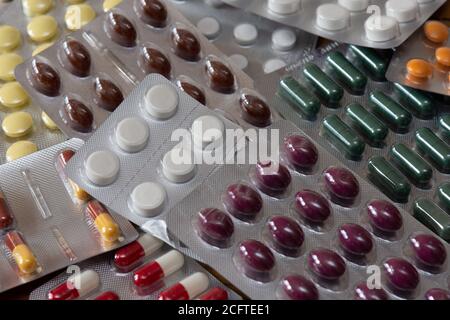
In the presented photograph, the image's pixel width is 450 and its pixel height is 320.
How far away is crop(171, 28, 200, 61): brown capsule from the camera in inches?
40.9

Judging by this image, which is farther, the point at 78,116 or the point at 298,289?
the point at 78,116

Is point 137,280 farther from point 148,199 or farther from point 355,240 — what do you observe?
point 355,240

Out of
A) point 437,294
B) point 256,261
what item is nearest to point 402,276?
point 437,294

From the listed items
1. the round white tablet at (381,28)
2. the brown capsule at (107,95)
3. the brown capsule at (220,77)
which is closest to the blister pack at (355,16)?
the round white tablet at (381,28)

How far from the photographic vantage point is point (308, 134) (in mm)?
1004

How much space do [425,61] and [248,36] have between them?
0.80 ft

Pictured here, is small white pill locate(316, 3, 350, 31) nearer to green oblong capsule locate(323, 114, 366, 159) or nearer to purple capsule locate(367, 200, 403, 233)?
green oblong capsule locate(323, 114, 366, 159)

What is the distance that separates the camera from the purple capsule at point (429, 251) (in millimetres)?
860

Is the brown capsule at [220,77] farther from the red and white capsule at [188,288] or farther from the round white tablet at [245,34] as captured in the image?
the red and white capsule at [188,288]

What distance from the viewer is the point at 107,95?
3.27 ft

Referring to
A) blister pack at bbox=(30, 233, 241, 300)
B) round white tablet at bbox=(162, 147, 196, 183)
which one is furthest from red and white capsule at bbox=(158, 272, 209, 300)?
round white tablet at bbox=(162, 147, 196, 183)

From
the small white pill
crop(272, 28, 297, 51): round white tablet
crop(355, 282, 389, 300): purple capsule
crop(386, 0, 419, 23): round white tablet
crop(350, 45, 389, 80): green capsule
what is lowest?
crop(355, 282, 389, 300): purple capsule

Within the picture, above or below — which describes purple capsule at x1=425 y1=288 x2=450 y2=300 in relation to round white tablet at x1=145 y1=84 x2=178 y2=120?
below

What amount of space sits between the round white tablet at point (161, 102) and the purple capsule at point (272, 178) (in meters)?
0.12
